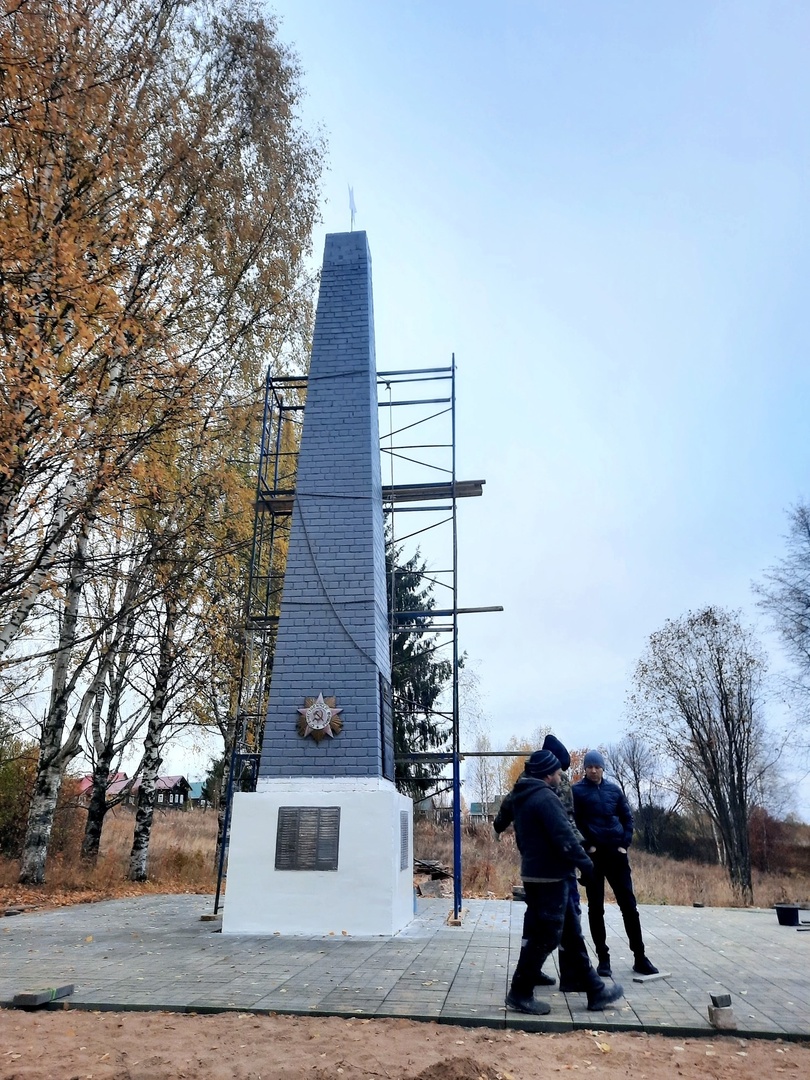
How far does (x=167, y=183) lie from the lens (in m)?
9.65

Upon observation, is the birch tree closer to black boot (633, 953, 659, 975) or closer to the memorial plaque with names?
the memorial plaque with names

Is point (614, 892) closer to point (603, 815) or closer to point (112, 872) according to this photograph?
point (603, 815)

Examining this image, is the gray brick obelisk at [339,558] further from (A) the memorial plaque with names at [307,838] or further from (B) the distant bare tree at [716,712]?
(B) the distant bare tree at [716,712]

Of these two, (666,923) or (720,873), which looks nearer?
(666,923)

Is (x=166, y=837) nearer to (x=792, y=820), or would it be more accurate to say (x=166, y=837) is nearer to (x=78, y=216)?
(x=78, y=216)

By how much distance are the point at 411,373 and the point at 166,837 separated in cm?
1509

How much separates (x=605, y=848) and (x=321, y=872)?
143 inches

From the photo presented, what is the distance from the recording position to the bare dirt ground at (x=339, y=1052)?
376 centimetres

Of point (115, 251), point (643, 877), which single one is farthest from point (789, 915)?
→ point (115, 251)

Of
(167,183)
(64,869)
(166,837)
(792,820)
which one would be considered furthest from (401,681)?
(792,820)

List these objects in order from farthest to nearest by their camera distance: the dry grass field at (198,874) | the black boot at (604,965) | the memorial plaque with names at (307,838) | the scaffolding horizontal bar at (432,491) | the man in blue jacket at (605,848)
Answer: the dry grass field at (198,874), the scaffolding horizontal bar at (432,491), the memorial plaque with names at (307,838), the man in blue jacket at (605,848), the black boot at (604,965)

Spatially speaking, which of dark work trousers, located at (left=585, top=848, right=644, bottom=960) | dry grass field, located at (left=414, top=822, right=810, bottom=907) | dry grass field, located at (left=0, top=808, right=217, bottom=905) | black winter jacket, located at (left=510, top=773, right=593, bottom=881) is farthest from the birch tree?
dry grass field, located at (left=414, top=822, right=810, bottom=907)

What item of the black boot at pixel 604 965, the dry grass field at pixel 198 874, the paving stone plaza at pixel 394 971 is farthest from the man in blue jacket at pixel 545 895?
the dry grass field at pixel 198 874

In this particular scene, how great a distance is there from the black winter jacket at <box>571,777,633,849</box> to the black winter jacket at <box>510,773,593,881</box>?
0.90 meters
